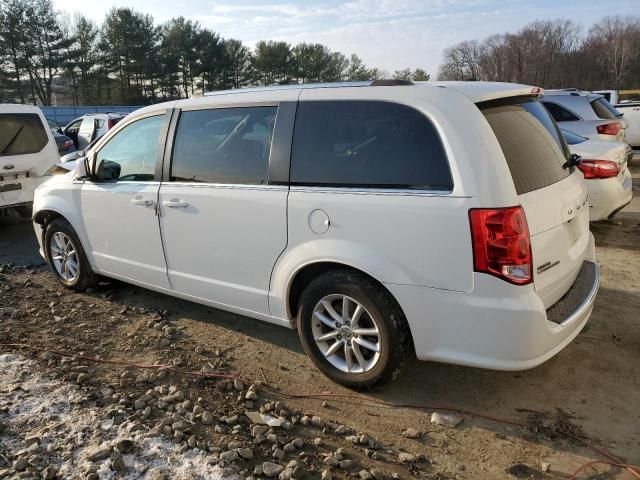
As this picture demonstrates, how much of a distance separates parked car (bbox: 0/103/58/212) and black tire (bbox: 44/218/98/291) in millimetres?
2896

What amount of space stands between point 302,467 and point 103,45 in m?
58.3

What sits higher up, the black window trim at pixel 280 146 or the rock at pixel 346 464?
the black window trim at pixel 280 146

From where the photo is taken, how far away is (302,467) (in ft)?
9.04

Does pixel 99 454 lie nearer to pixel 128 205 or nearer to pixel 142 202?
pixel 142 202

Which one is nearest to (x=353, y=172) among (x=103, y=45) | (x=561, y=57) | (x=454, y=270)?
(x=454, y=270)

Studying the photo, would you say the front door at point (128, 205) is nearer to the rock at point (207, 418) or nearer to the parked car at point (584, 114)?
the rock at point (207, 418)

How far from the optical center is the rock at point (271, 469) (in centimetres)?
269

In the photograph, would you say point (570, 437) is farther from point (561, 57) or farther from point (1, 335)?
point (561, 57)

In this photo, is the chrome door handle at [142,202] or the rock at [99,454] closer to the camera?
the rock at [99,454]

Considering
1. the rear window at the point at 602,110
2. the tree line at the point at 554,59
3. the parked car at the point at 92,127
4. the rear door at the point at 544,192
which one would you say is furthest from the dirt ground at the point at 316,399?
the tree line at the point at 554,59

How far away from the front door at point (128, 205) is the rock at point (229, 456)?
1.88 metres

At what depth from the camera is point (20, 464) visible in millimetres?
2777

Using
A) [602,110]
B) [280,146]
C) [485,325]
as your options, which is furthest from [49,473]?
[602,110]

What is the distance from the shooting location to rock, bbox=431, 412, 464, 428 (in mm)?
3118
